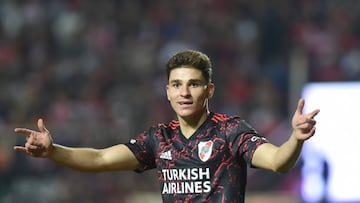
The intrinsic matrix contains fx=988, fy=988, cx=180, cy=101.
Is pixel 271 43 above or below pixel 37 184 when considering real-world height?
above

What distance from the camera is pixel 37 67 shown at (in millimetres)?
15062

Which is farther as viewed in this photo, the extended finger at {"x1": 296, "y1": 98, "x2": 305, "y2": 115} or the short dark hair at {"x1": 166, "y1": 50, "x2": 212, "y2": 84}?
the short dark hair at {"x1": 166, "y1": 50, "x2": 212, "y2": 84}

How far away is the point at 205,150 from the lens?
19.8 ft

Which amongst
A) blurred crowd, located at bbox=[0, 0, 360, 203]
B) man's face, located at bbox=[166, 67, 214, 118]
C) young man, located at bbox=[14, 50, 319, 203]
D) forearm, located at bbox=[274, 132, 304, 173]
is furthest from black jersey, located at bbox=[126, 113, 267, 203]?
blurred crowd, located at bbox=[0, 0, 360, 203]

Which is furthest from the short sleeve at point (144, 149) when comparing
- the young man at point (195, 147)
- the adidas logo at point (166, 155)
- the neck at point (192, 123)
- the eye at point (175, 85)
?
the eye at point (175, 85)

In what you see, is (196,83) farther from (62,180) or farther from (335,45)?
(335,45)

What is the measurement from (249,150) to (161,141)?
68 centimetres

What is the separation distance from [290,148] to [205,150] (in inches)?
27.7

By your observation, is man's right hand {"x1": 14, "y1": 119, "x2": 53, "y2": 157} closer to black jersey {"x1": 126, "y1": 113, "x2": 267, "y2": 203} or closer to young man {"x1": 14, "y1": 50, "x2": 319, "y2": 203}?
young man {"x1": 14, "y1": 50, "x2": 319, "y2": 203}

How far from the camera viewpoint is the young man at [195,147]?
5.97 m

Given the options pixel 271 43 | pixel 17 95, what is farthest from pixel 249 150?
pixel 271 43

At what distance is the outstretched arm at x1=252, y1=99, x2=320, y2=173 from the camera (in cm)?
534

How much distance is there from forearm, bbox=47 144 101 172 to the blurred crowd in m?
6.26

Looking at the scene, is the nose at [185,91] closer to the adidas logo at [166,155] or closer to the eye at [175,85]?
the eye at [175,85]
